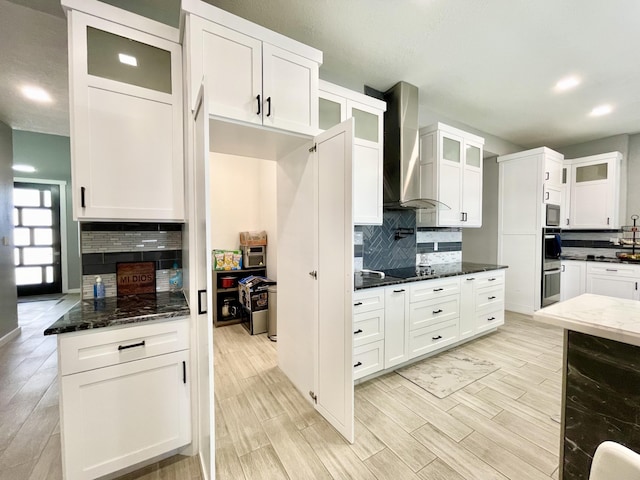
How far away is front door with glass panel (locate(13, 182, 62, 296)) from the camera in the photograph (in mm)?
5648

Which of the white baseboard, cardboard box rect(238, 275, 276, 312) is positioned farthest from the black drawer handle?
the white baseboard

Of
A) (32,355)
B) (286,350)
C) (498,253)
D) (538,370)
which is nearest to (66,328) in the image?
(286,350)

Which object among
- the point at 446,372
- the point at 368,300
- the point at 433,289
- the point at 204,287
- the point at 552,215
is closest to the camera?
the point at 204,287

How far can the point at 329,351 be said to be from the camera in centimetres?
186

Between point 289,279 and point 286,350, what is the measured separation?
68 centimetres

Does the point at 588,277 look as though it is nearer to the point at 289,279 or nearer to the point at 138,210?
the point at 289,279

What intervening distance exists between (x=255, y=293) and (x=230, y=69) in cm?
263

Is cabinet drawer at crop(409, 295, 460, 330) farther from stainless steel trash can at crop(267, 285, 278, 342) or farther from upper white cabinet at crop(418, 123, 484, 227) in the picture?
stainless steel trash can at crop(267, 285, 278, 342)

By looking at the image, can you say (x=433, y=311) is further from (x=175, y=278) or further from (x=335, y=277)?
(x=175, y=278)

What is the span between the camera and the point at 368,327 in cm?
231

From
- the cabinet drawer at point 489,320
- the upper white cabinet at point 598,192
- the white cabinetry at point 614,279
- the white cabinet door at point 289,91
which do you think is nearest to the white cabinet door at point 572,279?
the white cabinetry at point 614,279

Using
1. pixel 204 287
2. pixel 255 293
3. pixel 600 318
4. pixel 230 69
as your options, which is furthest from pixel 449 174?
pixel 204 287

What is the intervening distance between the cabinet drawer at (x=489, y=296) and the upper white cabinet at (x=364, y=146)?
176 centimetres

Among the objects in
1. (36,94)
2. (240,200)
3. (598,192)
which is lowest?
(240,200)
